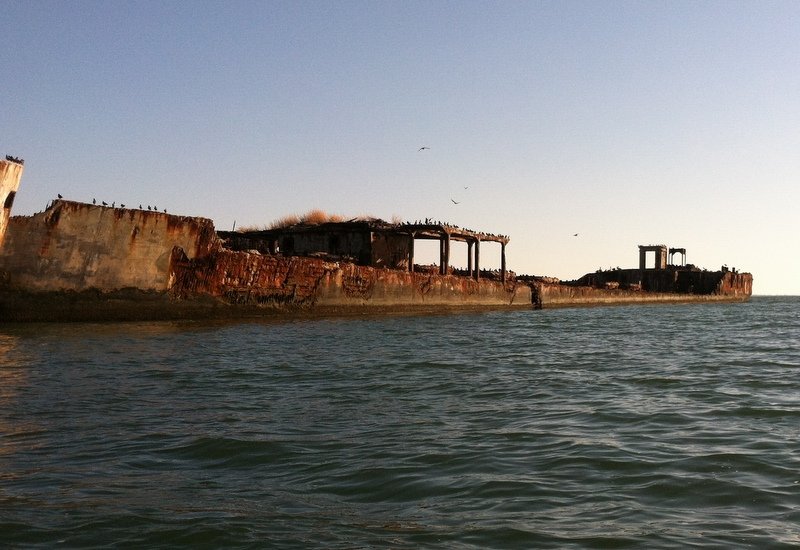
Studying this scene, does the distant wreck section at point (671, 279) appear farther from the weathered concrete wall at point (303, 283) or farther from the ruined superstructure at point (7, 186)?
the ruined superstructure at point (7, 186)

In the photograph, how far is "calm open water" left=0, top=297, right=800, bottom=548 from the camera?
3.86m

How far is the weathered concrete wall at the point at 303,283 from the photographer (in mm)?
17547

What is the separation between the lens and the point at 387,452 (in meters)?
5.54

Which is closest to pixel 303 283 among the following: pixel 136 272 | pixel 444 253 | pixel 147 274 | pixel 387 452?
pixel 147 274

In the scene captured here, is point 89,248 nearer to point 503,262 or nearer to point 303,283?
point 303,283

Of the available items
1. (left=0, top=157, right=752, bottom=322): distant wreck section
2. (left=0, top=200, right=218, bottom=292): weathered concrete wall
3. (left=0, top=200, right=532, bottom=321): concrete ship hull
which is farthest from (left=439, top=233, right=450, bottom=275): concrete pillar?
(left=0, top=200, right=218, bottom=292): weathered concrete wall

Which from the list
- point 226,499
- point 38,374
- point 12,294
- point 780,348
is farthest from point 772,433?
point 12,294

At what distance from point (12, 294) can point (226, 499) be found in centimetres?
1253

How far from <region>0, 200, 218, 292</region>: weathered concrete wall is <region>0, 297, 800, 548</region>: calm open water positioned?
3.63 metres

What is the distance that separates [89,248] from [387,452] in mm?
11866

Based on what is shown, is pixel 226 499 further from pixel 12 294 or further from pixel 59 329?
pixel 12 294

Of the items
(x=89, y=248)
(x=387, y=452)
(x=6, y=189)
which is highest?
(x=6, y=189)

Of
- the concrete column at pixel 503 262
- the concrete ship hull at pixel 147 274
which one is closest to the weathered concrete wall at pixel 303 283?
the concrete ship hull at pixel 147 274

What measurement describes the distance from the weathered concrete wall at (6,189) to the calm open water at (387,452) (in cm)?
399
